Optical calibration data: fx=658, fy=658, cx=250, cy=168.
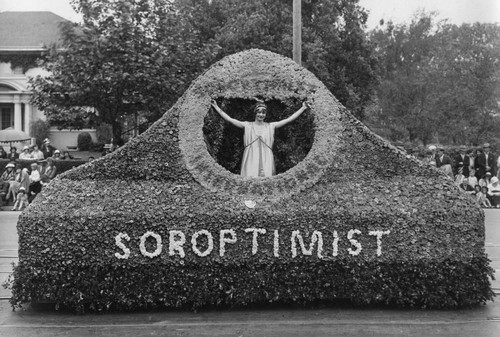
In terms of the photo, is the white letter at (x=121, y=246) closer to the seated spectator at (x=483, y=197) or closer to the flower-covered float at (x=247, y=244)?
the flower-covered float at (x=247, y=244)

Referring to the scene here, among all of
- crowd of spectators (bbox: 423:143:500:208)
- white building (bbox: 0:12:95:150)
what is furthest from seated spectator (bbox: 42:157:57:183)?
white building (bbox: 0:12:95:150)

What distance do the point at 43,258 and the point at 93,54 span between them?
47.3ft

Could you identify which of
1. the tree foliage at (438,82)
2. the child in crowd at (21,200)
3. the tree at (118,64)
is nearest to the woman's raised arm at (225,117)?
the child in crowd at (21,200)

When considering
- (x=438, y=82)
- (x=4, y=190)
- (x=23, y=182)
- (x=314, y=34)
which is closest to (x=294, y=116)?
(x=23, y=182)

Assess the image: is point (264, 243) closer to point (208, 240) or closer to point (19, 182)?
point (208, 240)

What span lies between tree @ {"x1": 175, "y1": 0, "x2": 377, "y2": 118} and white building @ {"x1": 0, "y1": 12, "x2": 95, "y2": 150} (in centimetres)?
1368

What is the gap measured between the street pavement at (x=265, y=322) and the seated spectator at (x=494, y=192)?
40.2ft

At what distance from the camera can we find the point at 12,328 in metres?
6.77

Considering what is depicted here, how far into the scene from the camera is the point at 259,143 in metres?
8.36

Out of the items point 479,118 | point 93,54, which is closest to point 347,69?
point 479,118

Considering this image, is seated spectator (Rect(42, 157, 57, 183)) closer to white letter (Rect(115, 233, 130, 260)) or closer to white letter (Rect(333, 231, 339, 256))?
white letter (Rect(115, 233, 130, 260))

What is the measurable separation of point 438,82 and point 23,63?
2531 centimetres

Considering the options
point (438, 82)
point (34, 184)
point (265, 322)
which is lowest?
point (265, 322)

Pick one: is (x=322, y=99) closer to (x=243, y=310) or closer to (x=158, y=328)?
(x=243, y=310)
